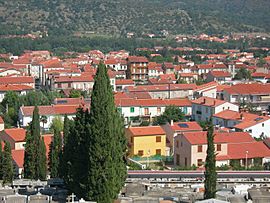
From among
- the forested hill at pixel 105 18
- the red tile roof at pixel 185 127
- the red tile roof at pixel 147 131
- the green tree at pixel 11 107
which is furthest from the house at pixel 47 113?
the forested hill at pixel 105 18

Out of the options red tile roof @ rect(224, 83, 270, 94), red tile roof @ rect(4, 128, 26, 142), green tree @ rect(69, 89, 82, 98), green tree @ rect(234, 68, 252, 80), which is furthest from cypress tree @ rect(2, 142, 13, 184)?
green tree @ rect(234, 68, 252, 80)

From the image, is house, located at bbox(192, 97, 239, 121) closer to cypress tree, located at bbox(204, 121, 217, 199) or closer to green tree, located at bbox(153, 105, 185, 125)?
green tree, located at bbox(153, 105, 185, 125)

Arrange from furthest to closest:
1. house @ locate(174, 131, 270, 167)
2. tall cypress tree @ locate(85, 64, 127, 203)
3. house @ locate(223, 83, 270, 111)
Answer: house @ locate(223, 83, 270, 111) → house @ locate(174, 131, 270, 167) → tall cypress tree @ locate(85, 64, 127, 203)

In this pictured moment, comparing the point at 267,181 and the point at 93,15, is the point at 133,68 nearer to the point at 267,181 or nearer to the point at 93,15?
the point at 267,181

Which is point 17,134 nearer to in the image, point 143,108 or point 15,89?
point 143,108

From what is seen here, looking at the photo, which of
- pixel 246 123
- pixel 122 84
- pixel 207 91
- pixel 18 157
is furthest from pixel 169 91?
pixel 18 157

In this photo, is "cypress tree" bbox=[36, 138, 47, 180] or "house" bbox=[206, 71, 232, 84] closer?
"cypress tree" bbox=[36, 138, 47, 180]

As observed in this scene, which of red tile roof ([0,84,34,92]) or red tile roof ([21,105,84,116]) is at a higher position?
red tile roof ([21,105,84,116])

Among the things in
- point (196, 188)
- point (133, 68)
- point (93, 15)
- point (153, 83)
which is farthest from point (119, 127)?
point (93, 15)

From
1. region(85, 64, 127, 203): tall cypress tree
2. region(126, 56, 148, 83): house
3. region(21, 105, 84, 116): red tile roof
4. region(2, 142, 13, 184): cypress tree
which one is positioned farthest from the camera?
region(126, 56, 148, 83): house
